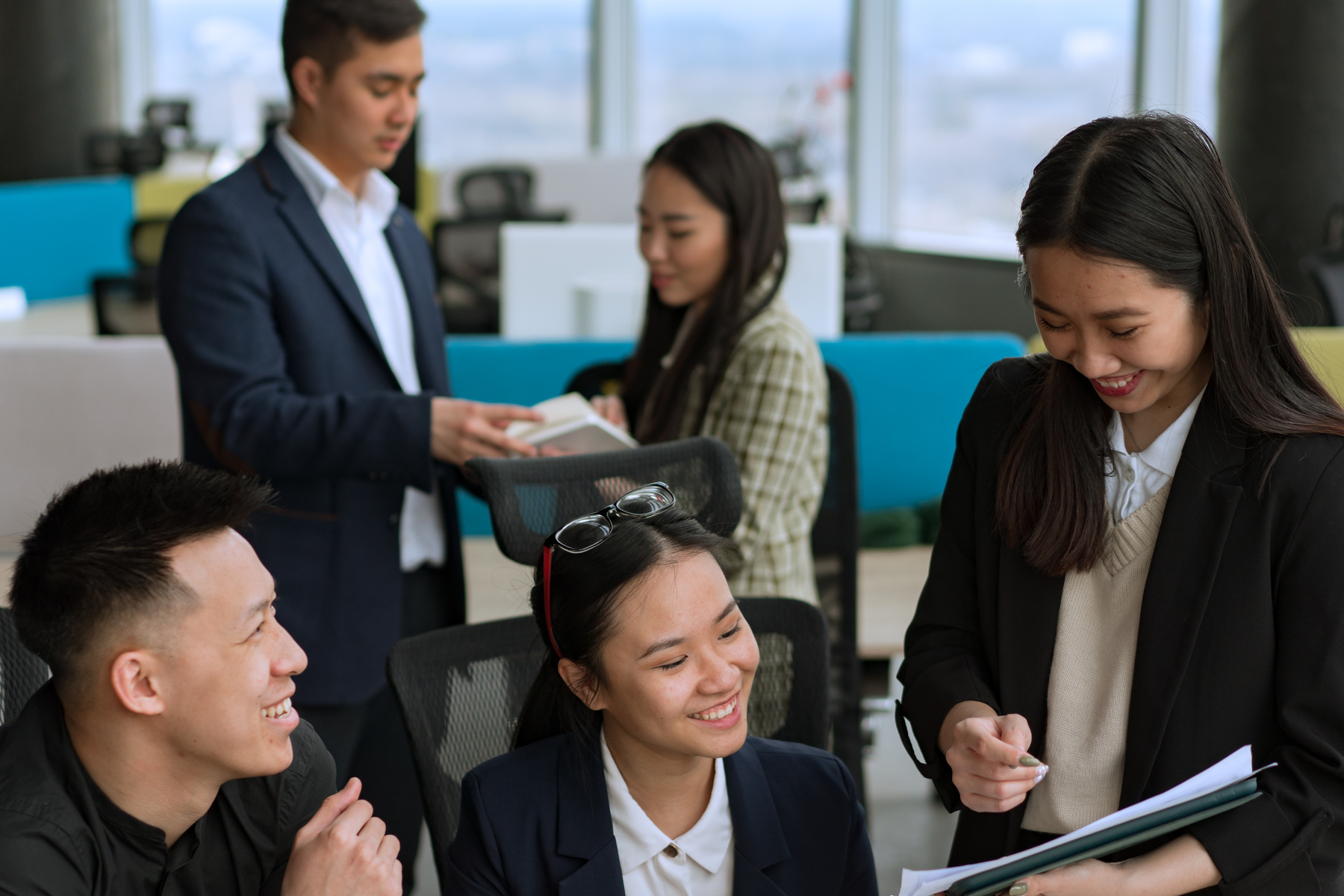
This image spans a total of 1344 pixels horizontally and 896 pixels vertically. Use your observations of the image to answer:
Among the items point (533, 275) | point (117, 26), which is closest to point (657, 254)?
point (533, 275)

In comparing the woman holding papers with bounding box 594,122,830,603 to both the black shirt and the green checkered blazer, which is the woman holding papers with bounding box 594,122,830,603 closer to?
the green checkered blazer

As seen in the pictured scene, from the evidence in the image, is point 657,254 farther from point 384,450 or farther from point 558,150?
point 558,150

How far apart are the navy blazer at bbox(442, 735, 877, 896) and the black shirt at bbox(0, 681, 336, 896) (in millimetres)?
171

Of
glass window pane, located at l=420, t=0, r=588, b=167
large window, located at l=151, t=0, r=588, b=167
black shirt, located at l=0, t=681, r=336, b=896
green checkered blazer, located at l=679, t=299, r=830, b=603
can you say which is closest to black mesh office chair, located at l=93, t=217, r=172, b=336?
green checkered blazer, located at l=679, t=299, r=830, b=603

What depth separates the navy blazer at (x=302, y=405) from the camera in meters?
1.81

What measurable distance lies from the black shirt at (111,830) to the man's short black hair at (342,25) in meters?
1.08

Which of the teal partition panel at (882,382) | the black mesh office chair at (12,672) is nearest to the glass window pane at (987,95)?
the teal partition panel at (882,382)

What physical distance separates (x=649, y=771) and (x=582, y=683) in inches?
4.6

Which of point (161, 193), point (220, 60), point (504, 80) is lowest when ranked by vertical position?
point (161, 193)

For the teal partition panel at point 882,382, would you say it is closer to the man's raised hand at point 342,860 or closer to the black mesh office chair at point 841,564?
the black mesh office chair at point 841,564

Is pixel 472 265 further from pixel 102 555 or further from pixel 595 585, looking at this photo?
pixel 102 555

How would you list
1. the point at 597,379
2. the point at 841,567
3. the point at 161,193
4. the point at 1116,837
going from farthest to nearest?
the point at 161,193 < the point at 597,379 < the point at 841,567 < the point at 1116,837

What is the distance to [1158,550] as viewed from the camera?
1183 mm

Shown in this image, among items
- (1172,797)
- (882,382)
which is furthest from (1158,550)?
(882,382)
